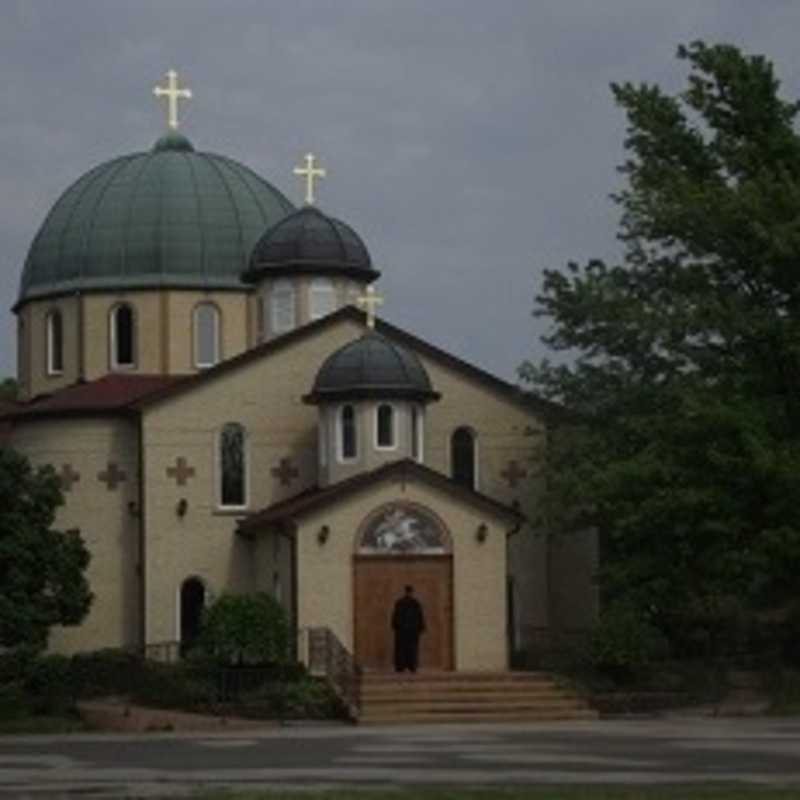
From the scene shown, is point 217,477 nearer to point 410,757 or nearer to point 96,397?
point 96,397

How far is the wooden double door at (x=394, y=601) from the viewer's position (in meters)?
45.2

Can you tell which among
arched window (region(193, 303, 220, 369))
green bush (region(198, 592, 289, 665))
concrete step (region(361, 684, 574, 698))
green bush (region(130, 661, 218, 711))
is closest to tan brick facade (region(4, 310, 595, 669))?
green bush (region(198, 592, 289, 665))

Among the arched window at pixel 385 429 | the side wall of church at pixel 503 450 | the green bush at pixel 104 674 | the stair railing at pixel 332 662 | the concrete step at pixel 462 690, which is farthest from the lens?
the side wall of church at pixel 503 450

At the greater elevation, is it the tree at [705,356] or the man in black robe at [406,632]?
the tree at [705,356]

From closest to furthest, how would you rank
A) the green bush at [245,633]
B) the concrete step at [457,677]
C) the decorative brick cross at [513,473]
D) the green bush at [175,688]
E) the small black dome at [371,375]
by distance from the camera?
the green bush at [175,688] < the concrete step at [457,677] < the green bush at [245,633] < the small black dome at [371,375] < the decorative brick cross at [513,473]

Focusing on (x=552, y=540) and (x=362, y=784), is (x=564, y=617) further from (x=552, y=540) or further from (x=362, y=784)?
(x=362, y=784)

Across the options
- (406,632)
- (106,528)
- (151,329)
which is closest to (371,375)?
(406,632)

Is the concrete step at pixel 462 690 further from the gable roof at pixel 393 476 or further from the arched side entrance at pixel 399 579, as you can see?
the gable roof at pixel 393 476

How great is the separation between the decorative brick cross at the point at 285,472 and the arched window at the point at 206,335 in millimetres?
7335

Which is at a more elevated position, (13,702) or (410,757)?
(13,702)

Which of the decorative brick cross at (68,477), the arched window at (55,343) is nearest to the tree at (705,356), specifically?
the decorative brick cross at (68,477)

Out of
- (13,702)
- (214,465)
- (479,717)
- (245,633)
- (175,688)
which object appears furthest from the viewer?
(214,465)

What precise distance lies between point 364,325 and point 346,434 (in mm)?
3416

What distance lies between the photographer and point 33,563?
41.2m
